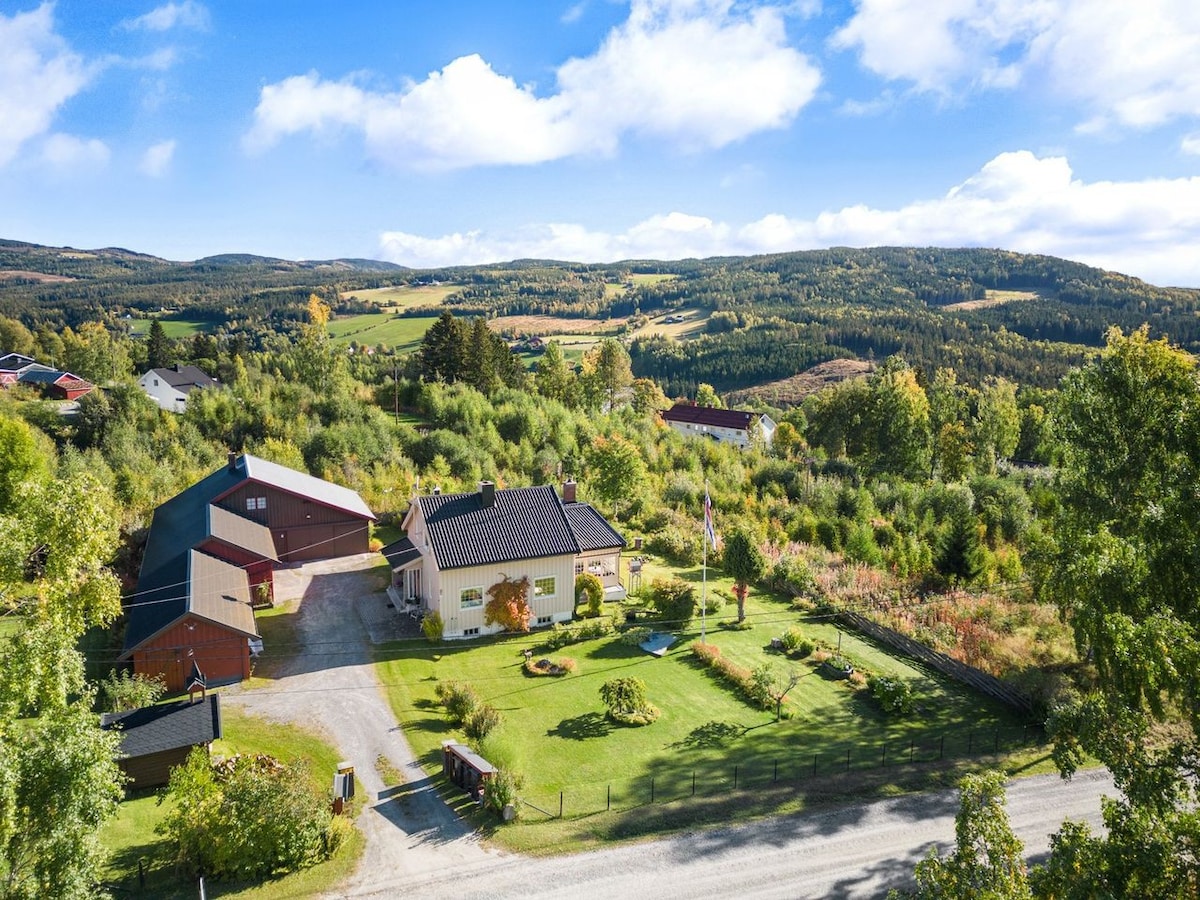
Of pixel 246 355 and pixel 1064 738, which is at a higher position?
pixel 246 355

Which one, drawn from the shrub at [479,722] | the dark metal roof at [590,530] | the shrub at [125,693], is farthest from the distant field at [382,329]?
the shrub at [479,722]

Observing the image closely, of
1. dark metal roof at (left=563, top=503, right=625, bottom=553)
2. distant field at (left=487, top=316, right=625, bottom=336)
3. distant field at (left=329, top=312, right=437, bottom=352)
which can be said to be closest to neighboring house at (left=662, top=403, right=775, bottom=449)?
dark metal roof at (left=563, top=503, right=625, bottom=553)

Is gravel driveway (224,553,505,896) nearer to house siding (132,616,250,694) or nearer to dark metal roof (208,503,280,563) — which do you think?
house siding (132,616,250,694)

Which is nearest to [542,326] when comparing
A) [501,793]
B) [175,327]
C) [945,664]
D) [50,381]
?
[175,327]

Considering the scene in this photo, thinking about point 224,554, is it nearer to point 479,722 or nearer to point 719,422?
point 479,722

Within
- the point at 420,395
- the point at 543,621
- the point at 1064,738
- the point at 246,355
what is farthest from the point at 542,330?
the point at 1064,738

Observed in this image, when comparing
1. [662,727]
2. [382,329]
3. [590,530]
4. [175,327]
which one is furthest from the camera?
[382,329]

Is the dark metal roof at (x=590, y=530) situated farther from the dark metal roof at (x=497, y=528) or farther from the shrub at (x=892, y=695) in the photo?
the shrub at (x=892, y=695)

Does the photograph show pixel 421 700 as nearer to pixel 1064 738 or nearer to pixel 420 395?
pixel 1064 738
